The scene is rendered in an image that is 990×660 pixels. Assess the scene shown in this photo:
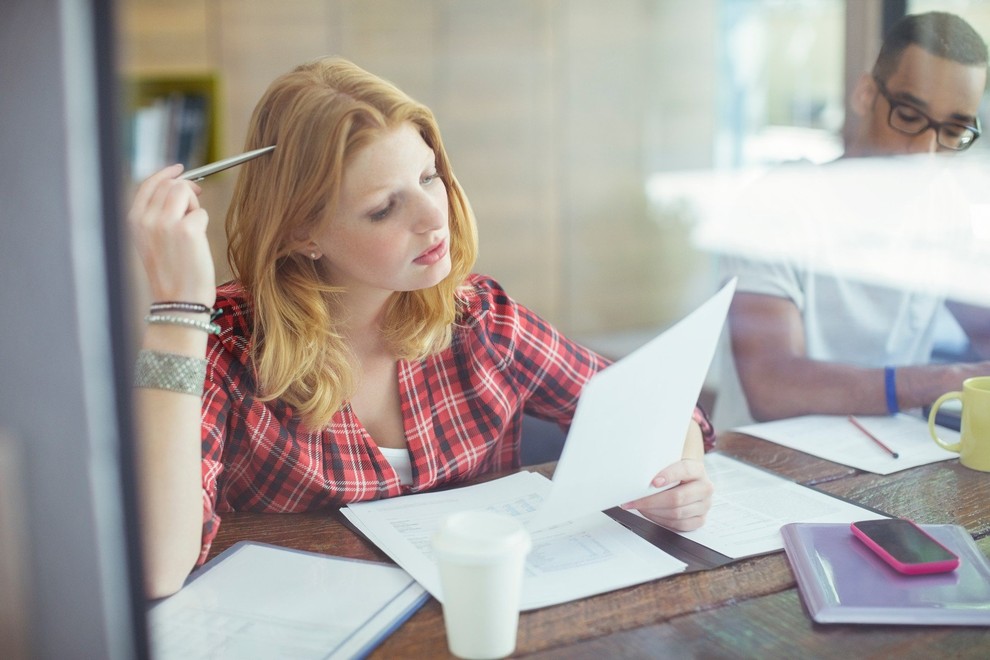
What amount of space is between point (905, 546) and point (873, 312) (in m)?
1.03

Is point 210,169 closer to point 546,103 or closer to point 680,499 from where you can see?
point 680,499

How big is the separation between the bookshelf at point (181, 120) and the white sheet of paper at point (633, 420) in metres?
2.60

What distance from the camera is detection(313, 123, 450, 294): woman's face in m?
1.03

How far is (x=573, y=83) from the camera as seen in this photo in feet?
11.8

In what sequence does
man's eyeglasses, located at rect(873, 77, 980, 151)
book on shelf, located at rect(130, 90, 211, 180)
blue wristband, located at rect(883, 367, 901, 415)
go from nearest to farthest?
blue wristband, located at rect(883, 367, 901, 415), man's eyeglasses, located at rect(873, 77, 980, 151), book on shelf, located at rect(130, 90, 211, 180)

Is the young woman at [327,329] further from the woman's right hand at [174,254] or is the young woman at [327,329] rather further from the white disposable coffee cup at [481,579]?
the white disposable coffee cup at [481,579]

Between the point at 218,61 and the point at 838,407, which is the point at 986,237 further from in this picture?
the point at 218,61

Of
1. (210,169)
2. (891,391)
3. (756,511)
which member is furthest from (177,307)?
(891,391)

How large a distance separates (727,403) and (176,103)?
2271 mm

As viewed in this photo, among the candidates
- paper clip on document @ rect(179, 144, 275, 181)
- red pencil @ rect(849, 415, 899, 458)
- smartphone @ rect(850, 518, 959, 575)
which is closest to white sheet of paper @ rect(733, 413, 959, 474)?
red pencil @ rect(849, 415, 899, 458)

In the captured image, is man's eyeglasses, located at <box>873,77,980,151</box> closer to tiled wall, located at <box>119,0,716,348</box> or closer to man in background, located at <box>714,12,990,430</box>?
man in background, located at <box>714,12,990,430</box>

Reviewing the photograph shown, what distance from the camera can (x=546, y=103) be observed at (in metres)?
3.60

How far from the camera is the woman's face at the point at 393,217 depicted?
1029 mm

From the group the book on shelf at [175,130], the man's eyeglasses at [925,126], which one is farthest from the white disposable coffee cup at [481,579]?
the book on shelf at [175,130]
